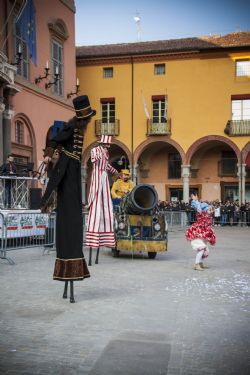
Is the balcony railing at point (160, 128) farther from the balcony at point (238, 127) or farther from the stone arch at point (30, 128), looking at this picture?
the stone arch at point (30, 128)

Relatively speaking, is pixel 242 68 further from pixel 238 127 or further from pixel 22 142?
pixel 22 142

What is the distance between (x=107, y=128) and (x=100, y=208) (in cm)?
2253

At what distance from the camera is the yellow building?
3028 centimetres

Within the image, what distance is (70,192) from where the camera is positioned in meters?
6.05

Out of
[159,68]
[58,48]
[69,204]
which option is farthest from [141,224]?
[159,68]

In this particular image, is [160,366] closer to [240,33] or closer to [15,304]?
[15,304]

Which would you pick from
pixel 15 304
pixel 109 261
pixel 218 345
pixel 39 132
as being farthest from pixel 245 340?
pixel 39 132

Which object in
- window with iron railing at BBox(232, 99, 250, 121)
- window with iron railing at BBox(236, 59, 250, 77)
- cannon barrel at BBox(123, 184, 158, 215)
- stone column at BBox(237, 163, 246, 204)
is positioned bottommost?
cannon barrel at BBox(123, 184, 158, 215)

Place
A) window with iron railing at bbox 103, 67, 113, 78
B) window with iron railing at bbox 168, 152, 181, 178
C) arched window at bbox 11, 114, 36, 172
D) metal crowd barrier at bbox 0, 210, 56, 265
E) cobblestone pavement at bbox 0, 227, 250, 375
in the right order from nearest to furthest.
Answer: cobblestone pavement at bbox 0, 227, 250, 375, metal crowd barrier at bbox 0, 210, 56, 265, arched window at bbox 11, 114, 36, 172, window with iron railing at bbox 103, 67, 113, 78, window with iron railing at bbox 168, 152, 181, 178

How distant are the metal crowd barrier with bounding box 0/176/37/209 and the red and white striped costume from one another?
3274 mm

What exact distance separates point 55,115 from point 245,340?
20415 mm

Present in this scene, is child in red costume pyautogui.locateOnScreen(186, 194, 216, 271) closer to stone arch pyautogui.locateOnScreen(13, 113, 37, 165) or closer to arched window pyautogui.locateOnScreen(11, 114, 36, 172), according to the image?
arched window pyautogui.locateOnScreen(11, 114, 36, 172)

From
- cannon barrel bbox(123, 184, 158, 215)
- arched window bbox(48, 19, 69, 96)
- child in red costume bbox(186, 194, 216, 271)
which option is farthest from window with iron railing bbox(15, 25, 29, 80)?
child in red costume bbox(186, 194, 216, 271)

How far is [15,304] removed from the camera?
5984 millimetres
